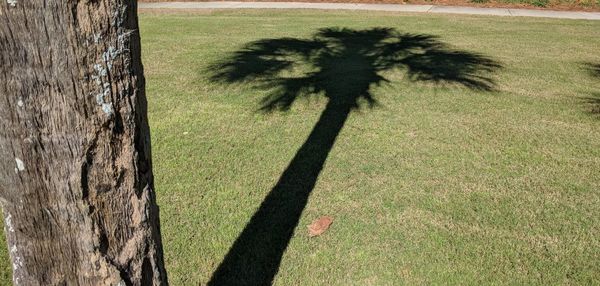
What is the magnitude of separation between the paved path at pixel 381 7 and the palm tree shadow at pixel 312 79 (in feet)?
11.2

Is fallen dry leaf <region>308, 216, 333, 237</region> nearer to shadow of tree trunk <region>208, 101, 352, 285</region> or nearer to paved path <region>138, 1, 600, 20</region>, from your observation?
shadow of tree trunk <region>208, 101, 352, 285</region>

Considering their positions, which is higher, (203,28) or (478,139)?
(203,28)

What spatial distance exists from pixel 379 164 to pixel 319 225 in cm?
119

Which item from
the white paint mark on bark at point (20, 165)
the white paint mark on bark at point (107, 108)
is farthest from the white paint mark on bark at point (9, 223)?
the white paint mark on bark at point (107, 108)

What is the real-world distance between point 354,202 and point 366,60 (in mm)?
4795

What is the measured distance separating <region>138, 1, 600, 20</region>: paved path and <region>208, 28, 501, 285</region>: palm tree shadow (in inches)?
134

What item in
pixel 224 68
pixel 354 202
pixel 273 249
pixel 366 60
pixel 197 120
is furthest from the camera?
pixel 366 60

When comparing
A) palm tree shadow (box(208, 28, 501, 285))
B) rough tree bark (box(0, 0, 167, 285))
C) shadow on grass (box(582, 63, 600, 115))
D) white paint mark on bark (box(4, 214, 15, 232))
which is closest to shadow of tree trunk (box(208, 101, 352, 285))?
palm tree shadow (box(208, 28, 501, 285))

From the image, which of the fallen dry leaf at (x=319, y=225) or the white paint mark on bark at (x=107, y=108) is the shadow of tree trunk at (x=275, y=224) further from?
the white paint mark on bark at (x=107, y=108)

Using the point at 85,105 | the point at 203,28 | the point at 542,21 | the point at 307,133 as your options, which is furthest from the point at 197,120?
the point at 542,21

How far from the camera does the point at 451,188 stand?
169 inches

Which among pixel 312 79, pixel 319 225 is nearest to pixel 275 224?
pixel 319 225

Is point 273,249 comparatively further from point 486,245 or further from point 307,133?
point 307,133

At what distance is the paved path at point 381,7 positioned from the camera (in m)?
13.5
